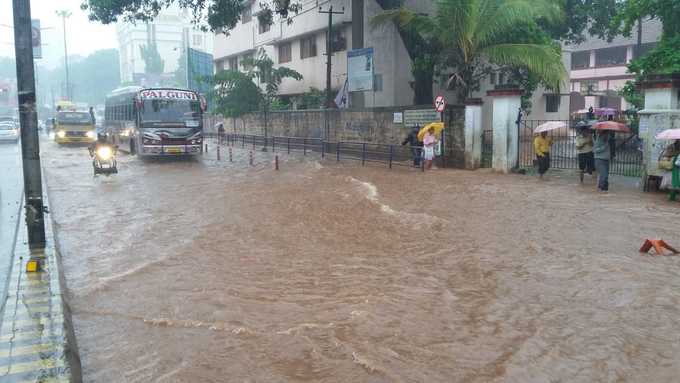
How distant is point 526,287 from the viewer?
23.9ft

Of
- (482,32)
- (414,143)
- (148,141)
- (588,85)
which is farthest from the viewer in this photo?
(588,85)

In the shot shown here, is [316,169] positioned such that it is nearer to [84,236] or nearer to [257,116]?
[84,236]

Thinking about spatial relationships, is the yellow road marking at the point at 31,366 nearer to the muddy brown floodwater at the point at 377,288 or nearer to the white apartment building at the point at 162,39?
the muddy brown floodwater at the point at 377,288

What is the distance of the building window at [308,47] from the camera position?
1302 inches

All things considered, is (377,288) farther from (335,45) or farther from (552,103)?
(552,103)

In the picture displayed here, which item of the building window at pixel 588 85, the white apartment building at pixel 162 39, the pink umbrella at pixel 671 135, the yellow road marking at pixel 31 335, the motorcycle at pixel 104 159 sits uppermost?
the white apartment building at pixel 162 39

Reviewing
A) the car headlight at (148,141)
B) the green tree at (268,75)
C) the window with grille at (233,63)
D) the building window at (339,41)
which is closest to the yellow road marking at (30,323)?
the car headlight at (148,141)

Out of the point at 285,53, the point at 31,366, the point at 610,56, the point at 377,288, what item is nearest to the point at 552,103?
the point at 610,56

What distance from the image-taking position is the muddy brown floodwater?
5.31 m

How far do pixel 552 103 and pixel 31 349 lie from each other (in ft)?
109

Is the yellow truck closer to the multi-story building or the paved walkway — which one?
the paved walkway

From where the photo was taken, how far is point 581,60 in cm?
4622

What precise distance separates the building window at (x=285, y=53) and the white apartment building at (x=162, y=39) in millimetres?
62235

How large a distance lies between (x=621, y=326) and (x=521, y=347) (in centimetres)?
122
